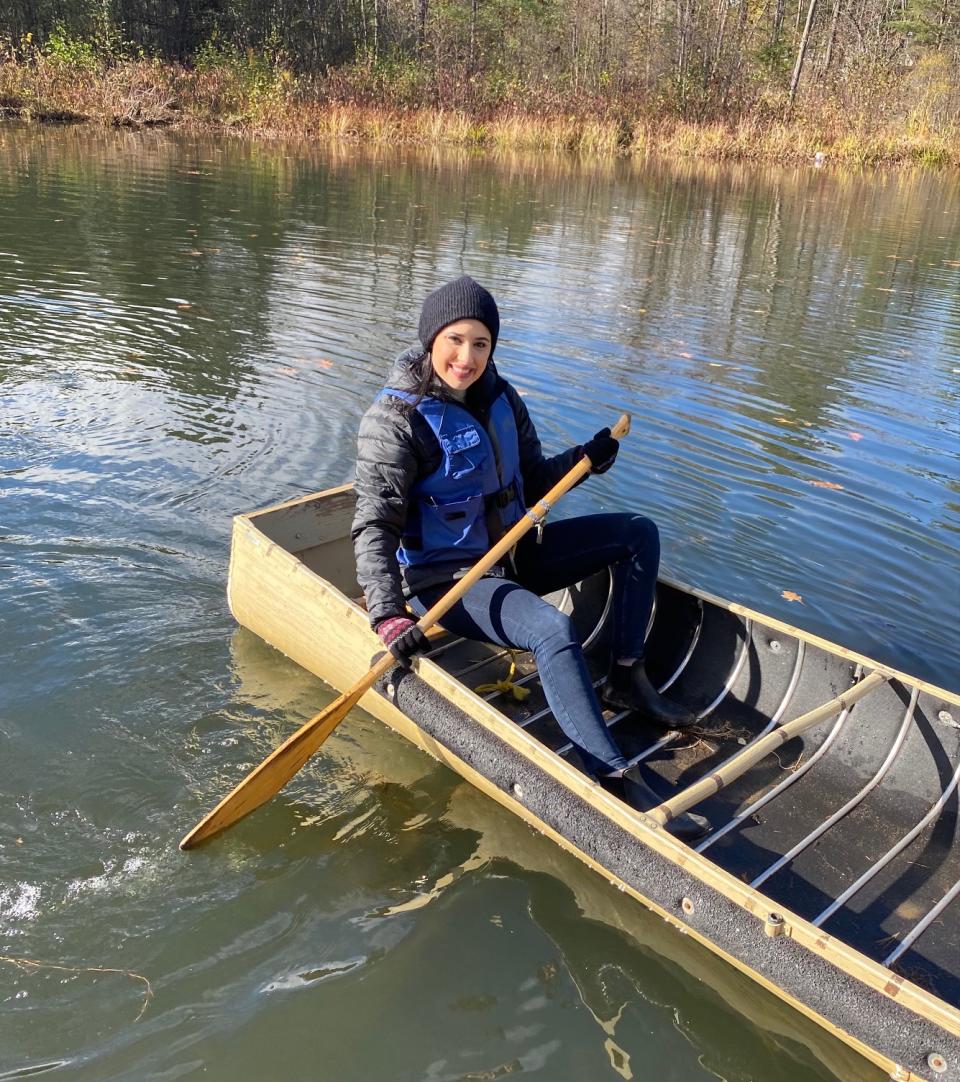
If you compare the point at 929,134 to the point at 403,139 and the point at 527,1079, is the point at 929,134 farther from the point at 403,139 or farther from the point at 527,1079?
the point at 527,1079

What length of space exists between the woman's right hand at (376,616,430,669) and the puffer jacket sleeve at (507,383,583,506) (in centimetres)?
98

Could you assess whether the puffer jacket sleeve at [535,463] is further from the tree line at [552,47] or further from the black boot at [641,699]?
the tree line at [552,47]

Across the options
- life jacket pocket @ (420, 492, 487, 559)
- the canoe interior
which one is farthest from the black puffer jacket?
the canoe interior

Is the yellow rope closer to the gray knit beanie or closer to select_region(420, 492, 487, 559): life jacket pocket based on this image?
select_region(420, 492, 487, 559): life jacket pocket

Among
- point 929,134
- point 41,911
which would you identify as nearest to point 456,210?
point 41,911

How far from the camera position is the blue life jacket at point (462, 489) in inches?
142

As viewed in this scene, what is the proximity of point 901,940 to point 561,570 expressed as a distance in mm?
1755

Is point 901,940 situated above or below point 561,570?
below

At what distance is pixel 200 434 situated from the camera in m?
6.52

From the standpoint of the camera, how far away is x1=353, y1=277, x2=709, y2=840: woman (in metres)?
3.34

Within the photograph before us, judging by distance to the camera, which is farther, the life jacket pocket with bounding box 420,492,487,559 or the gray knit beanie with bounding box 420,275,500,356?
the life jacket pocket with bounding box 420,492,487,559

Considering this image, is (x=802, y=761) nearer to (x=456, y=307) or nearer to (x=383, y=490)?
(x=383, y=490)

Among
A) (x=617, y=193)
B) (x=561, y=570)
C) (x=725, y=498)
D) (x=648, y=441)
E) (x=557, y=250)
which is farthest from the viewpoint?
(x=617, y=193)

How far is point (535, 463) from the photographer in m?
4.11
